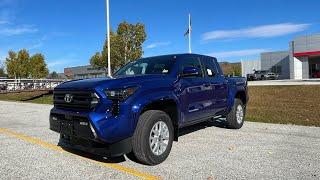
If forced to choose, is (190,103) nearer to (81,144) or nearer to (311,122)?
(81,144)

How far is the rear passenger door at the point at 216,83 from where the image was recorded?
8.41 metres

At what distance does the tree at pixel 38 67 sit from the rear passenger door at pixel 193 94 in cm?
7107

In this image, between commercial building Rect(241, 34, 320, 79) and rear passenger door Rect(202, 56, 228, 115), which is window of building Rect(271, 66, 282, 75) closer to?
commercial building Rect(241, 34, 320, 79)

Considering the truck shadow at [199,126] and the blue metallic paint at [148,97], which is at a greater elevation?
the blue metallic paint at [148,97]

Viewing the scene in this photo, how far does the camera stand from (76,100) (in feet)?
20.6

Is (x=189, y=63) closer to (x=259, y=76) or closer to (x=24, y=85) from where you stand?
(x=24, y=85)

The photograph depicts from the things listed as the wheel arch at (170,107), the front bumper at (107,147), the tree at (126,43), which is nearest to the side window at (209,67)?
the wheel arch at (170,107)

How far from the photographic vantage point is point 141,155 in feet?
20.0

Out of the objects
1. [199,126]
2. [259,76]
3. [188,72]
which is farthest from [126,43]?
[188,72]

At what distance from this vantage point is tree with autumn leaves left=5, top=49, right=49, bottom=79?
245ft

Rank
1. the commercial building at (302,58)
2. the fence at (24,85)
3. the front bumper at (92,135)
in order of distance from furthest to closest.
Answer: the commercial building at (302,58)
the fence at (24,85)
the front bumper at (92,135)

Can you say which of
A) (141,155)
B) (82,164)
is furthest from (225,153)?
(82,164)

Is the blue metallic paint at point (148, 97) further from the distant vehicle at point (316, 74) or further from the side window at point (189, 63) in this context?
the distant vehicle at point (316, 74)

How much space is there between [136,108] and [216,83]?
3049 millimetres
